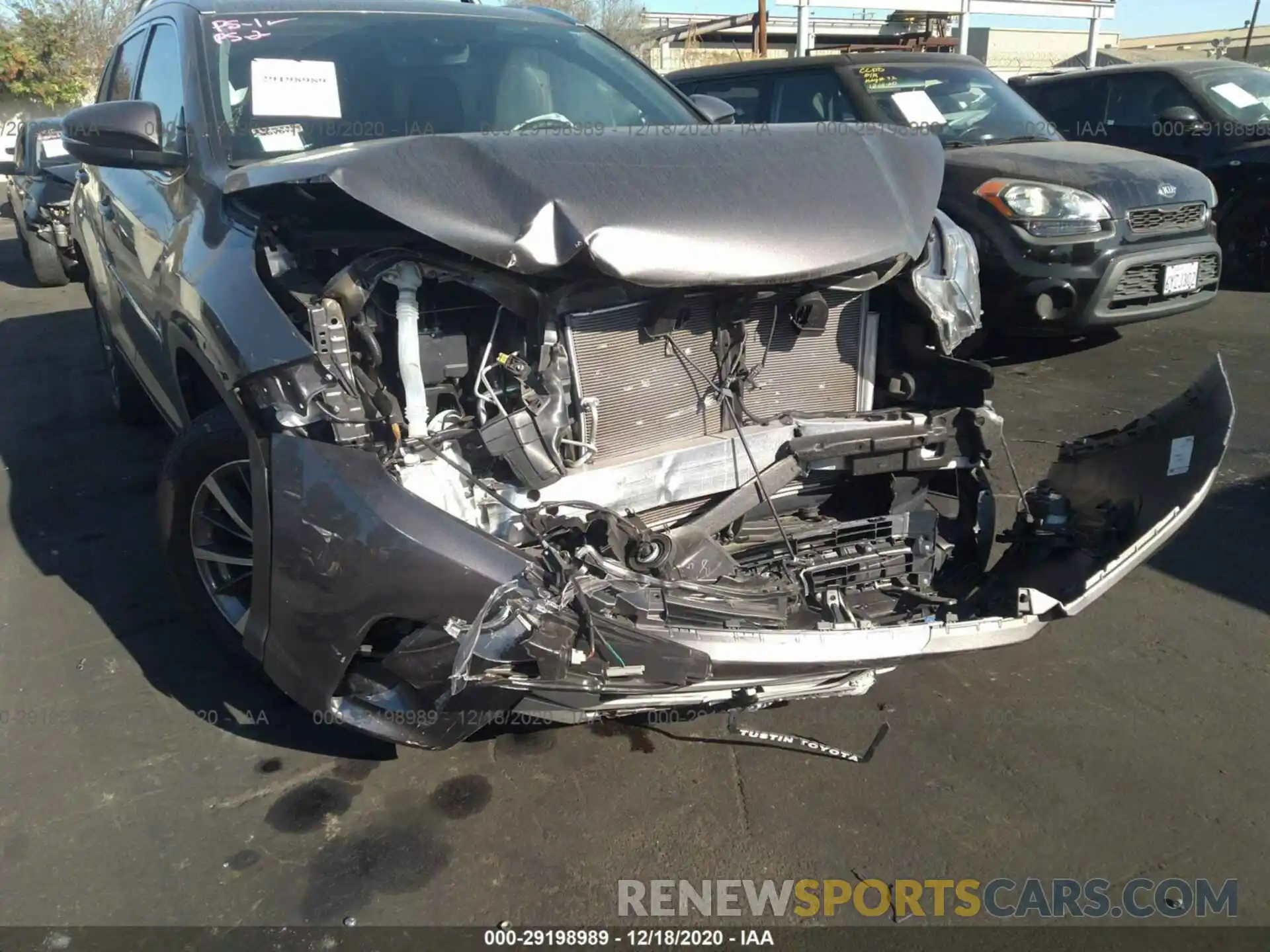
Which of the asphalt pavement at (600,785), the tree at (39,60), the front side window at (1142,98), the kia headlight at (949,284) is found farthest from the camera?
the tree at (39,60)

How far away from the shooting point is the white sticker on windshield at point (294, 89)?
128 inches

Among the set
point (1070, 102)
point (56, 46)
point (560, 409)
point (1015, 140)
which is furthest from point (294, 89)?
point (56, 46)

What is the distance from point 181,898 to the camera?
2.39m

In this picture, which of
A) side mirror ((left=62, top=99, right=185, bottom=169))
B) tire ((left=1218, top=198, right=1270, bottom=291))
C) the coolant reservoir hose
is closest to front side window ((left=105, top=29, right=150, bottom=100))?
side mirror ((left=62, top=99, right=185, bottom=169))

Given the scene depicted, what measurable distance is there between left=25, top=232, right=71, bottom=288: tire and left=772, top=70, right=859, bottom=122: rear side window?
755 cm

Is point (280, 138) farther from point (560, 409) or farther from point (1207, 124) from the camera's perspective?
point (1207, 124)

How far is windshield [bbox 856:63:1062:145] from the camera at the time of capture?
691cm

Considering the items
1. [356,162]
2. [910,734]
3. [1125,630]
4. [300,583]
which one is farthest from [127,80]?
[1125,630]

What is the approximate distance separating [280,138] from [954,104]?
18.0 feet

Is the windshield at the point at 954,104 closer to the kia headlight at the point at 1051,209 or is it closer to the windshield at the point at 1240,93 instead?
the kia headlight at the point at 1051,209

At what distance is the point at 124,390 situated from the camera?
541 cm

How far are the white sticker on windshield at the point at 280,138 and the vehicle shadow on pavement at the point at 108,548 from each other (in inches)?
57.1

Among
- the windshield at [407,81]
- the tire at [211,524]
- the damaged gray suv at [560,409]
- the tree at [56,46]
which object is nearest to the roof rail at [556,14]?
the windshield at [407,81]

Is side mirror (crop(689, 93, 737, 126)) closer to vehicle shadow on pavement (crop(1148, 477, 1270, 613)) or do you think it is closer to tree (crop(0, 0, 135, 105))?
vehicle shadow on pavement (crop(1148, 477, 1270, 613))
